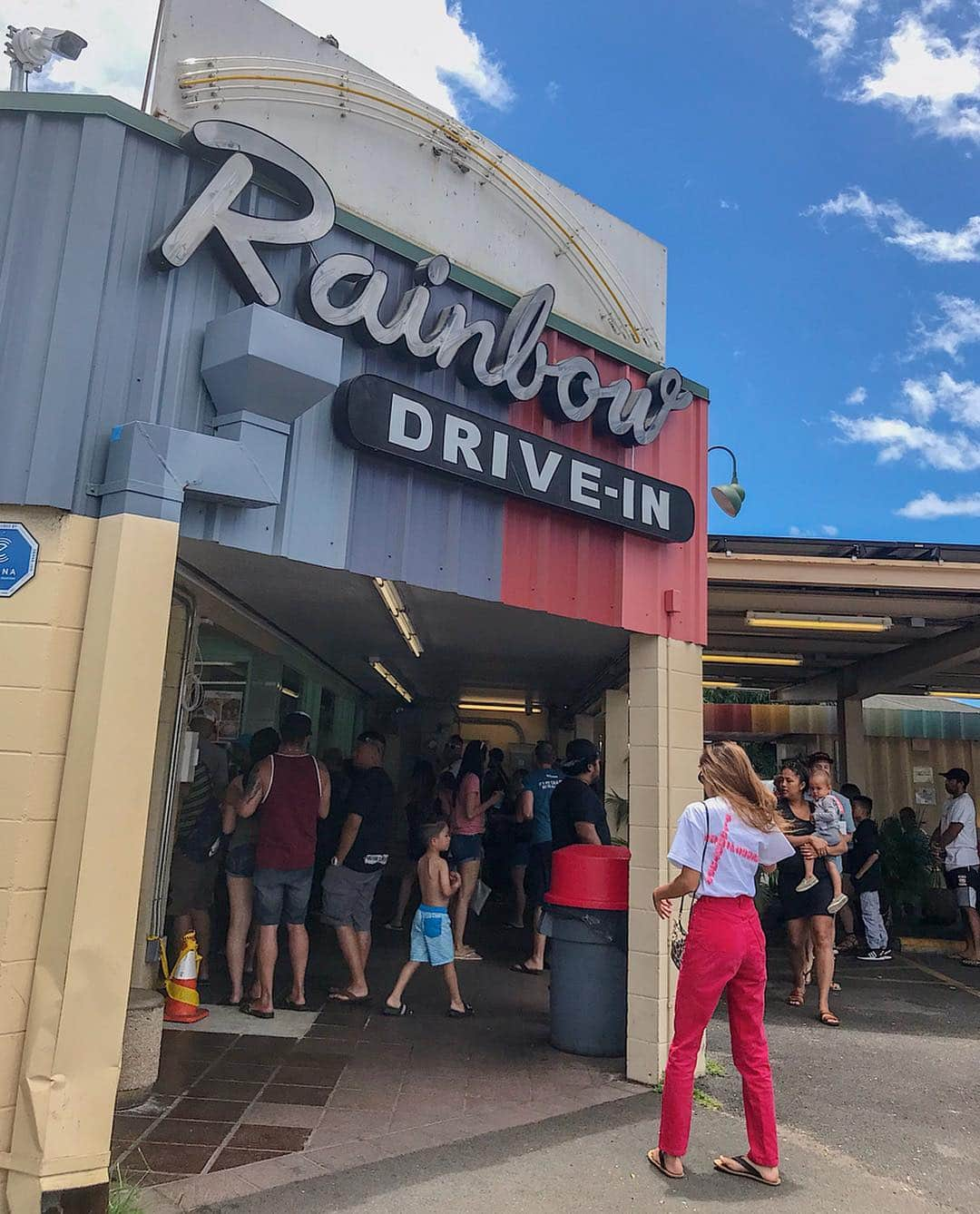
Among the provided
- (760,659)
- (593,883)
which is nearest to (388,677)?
(760,659)

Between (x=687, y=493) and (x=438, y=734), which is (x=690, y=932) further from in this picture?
(x=438, y=734)

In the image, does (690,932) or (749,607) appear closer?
(690,932)

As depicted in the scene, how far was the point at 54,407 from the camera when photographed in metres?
3.65

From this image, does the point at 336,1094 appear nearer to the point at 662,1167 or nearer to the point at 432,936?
the point at 432,936

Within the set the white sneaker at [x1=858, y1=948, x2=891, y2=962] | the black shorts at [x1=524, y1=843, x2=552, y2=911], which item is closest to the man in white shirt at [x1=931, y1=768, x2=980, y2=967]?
the white sneaker at [x1=858, y1=948, x2=891, y2=962]

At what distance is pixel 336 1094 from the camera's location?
4.88m

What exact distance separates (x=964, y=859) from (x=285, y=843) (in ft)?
24.3

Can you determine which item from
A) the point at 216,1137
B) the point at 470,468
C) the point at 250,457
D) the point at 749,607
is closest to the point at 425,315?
the point at 470,468

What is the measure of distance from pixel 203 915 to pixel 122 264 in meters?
4.64

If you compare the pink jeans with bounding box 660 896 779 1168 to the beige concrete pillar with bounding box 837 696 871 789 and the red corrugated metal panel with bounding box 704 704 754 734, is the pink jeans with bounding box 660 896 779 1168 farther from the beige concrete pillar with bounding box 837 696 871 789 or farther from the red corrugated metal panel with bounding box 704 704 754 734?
the red corrugated metal panel with bounding box 704 704 754 734

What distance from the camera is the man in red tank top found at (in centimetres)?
607

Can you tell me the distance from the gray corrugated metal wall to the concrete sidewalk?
8.79ft

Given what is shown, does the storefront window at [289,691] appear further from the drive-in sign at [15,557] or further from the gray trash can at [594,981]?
the drive-in sign at [15,557]

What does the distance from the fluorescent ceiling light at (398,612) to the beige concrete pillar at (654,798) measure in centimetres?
165
